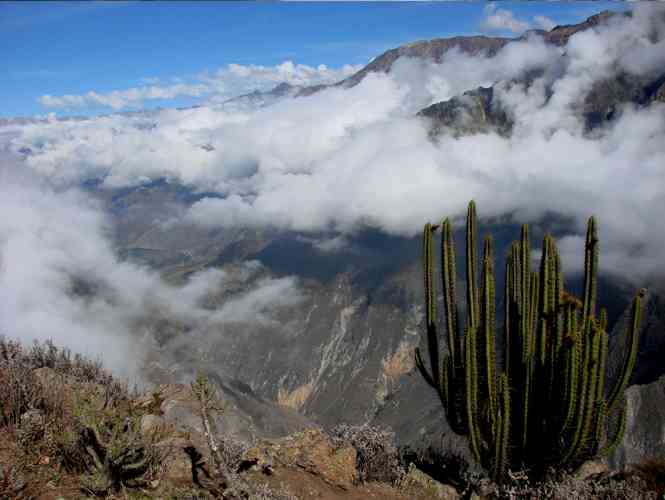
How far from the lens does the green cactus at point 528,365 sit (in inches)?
456

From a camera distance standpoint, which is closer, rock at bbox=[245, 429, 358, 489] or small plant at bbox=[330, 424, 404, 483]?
rock at bbox=[245, 429, 358, 489]

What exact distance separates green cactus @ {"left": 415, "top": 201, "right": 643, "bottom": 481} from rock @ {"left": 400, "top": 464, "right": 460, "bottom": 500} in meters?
1.12

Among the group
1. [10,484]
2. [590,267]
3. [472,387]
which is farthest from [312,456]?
[590,267]

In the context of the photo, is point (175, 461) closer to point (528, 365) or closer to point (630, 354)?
point (528, 365)

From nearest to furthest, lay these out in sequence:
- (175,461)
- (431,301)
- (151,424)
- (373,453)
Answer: (175,461) < (151,424) < (373,453) < (431,301)

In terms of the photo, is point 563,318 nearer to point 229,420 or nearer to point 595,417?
point 595,417

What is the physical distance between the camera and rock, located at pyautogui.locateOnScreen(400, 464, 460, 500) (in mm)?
11977

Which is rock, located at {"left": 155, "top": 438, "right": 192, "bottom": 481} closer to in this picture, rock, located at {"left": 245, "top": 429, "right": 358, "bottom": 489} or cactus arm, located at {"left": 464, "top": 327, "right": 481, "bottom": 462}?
rock, located at {"left": 245, "top": 429, "right": 358, "bottom": 489}

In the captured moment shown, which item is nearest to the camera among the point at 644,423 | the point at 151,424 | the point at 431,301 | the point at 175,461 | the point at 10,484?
the point at 10,484

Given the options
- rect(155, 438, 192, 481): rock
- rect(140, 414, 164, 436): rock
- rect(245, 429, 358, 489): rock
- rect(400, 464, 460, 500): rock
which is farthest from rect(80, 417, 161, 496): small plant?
rect(400, 464, 460, 500): rock

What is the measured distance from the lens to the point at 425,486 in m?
12.2

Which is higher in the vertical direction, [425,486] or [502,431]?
[502,431]

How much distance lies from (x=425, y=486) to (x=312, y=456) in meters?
2.63

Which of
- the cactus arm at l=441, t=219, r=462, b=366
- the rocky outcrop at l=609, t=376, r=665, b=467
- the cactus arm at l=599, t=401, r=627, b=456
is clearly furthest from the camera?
the rocky outcrop at l=609, t=376, r=665, b=467
